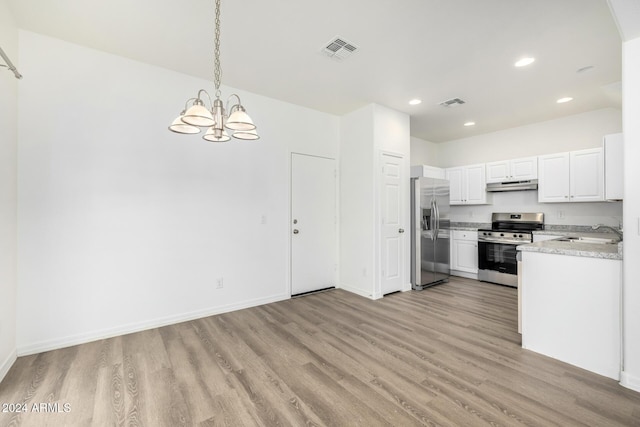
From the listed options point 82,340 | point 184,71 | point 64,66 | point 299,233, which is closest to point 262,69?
point 184,71

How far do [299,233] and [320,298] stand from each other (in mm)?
1028

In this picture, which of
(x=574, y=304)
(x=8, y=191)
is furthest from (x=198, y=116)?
(x=574, y=304)

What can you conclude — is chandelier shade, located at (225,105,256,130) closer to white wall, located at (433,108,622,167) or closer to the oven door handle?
the oven door handle

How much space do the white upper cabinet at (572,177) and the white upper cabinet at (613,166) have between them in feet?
6.66

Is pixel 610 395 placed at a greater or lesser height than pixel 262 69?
lesser

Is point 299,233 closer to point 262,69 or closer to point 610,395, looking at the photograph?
point 262,69

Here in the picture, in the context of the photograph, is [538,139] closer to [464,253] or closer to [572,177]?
[572,177]

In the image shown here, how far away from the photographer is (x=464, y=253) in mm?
5379

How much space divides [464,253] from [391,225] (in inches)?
80.1

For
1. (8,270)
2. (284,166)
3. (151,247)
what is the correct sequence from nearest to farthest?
1. (8,270)
2. (151,247)
3. (284,166)

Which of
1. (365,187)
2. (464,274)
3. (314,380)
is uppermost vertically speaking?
(365,187)

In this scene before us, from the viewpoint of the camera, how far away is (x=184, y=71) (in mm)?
3244

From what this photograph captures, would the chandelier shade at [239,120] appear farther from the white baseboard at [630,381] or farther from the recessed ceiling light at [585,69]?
the recessed ceiling light at [585,69]

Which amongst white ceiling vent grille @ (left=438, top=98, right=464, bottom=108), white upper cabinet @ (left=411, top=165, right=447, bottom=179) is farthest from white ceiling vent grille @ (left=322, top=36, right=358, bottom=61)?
white upper cabinet @ (left=411, top=165, right=447, bottom=179)
